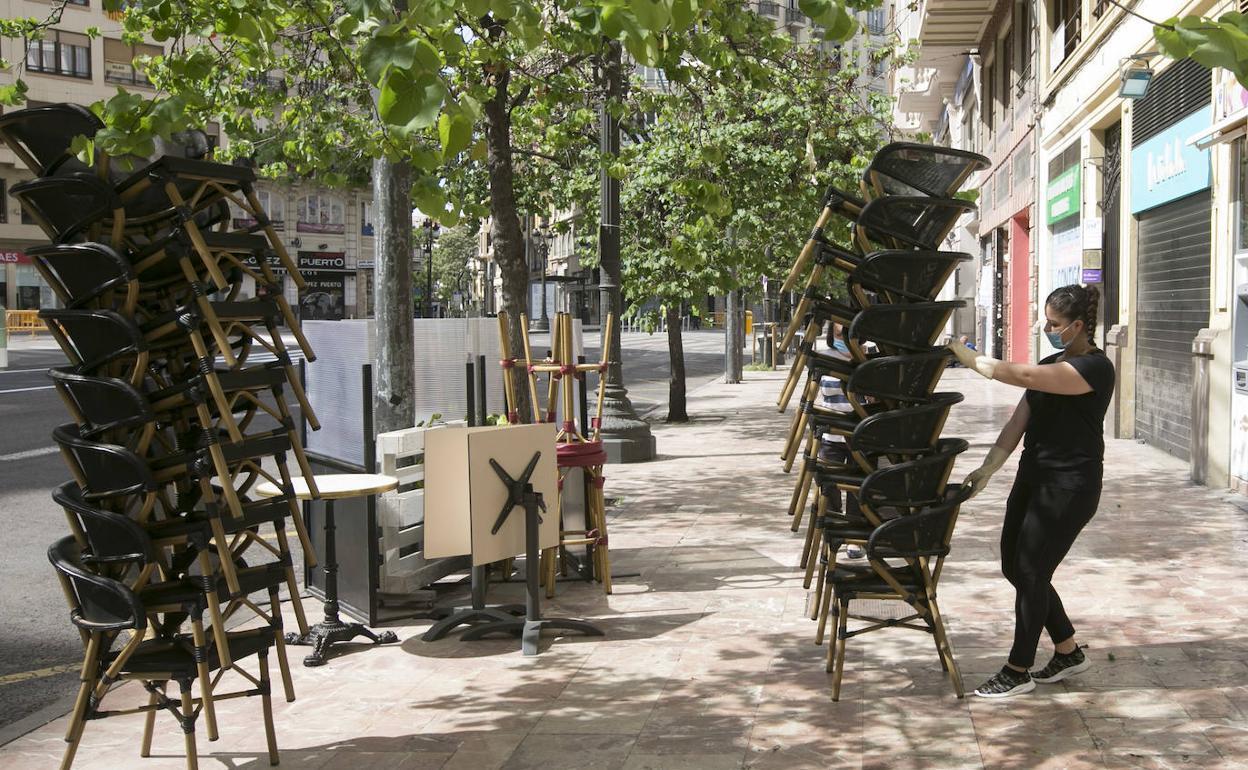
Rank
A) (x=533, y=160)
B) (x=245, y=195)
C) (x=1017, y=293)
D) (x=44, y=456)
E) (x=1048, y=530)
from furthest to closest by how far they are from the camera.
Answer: (x=1017, y=293)
(x=533, y=160)
(x=44, y=456)
(x=1048, y=530)
(x=245, y=195)

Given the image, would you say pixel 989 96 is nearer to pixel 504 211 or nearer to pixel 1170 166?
pixel 1170 166

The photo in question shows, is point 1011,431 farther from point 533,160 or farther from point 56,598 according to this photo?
point 533,160

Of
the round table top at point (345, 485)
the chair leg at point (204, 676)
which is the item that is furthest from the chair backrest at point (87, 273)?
the round table top at point (345, 485)

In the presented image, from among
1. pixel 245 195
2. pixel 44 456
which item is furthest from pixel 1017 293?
pixel 245 195

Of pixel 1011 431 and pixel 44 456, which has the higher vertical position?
pixel 1011 431

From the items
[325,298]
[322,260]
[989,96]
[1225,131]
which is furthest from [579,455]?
[322,260]

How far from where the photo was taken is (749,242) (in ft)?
55.8

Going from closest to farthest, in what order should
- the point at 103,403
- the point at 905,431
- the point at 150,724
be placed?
1. the point at 103,403
2. the point at 150,724
3. the point at 905,431

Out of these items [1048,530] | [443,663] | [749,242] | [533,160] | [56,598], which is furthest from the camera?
[533,160]

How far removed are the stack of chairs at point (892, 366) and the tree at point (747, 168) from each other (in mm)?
6708

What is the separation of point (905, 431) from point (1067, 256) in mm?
14640

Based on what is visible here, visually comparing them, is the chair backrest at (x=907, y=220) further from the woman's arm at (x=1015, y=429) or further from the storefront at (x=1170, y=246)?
the storefront at (x=1170, y=246)

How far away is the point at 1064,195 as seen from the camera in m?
18.9

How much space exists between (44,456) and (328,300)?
53748 mm
